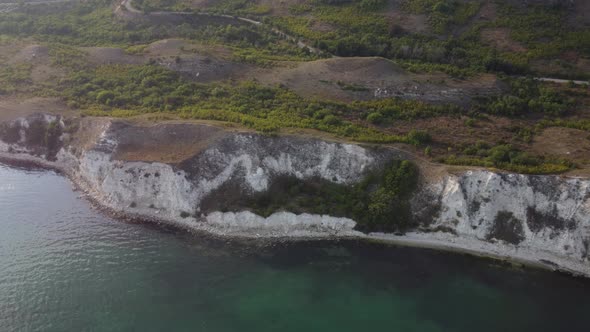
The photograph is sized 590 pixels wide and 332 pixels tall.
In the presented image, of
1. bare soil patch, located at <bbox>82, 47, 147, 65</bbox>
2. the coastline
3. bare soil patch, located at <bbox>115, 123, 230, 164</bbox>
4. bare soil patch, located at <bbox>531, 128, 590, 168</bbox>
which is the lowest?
the coastline

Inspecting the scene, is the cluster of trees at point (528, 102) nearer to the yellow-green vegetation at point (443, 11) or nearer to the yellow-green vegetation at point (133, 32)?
the yellow-green vegetation at point (443, 11)

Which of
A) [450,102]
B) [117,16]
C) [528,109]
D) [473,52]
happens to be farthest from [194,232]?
[117,16]

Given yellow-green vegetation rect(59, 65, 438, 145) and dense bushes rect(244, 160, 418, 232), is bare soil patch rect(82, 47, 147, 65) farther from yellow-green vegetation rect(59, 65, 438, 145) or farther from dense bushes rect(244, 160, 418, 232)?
dense bushes rect(244, 160, 418, 232)

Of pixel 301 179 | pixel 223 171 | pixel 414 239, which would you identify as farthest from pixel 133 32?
pixel 414 239

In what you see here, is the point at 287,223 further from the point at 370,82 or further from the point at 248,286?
the point at 370,82

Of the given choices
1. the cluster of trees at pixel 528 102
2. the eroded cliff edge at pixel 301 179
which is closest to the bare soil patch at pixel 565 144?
the cluster of trees at pixel 528 102

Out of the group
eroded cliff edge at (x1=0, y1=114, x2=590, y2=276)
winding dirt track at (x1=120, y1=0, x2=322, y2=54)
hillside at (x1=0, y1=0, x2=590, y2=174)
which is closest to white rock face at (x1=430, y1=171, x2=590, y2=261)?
eroded cliff edge at (x1=0, y1=114, x2=590, y2=276)
